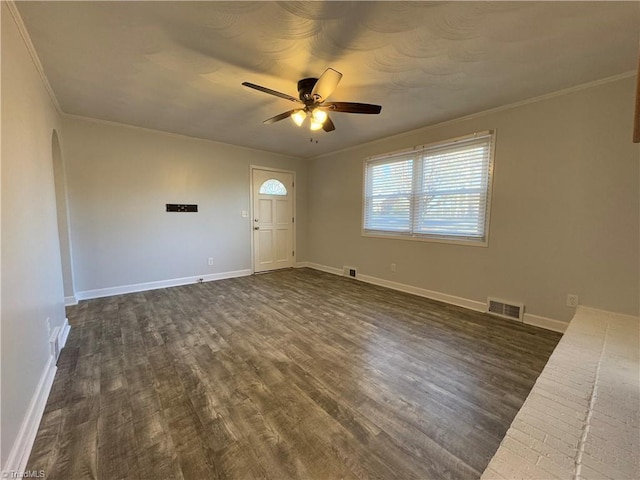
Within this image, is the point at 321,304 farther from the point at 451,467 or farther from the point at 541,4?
the point at 541,4

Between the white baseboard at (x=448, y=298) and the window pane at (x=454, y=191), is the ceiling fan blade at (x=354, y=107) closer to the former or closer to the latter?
the window pane at (x=454, y=191)

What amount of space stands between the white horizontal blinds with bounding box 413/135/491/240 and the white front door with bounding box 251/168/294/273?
282 cm

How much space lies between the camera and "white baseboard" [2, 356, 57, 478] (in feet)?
3.81

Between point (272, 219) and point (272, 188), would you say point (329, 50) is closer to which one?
point (272, 188)

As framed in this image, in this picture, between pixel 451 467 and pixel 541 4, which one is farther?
pixel 541 4

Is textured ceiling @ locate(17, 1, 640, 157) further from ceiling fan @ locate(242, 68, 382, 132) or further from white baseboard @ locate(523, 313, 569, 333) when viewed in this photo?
white baseboard @ locate(523, 313, 569, 333)

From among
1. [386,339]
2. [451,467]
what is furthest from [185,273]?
Answer: [451,467]

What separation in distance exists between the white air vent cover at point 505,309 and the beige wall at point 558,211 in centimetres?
9

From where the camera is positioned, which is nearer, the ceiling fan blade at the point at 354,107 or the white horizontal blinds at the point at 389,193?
the ceiling fan blade at the point at 354,107

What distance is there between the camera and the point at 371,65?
2148mm

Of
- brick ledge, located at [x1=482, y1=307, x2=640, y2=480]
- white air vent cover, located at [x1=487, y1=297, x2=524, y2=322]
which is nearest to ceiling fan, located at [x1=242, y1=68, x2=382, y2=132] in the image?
brick ledge, located at [x1=482, y1=307, x2=640, y2=480]

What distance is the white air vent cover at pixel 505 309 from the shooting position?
2943 millimetres

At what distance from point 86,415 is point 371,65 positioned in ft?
10.4

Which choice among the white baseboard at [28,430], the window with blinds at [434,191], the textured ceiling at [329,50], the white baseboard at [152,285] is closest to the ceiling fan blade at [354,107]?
the textured ceiling at [329,50]
